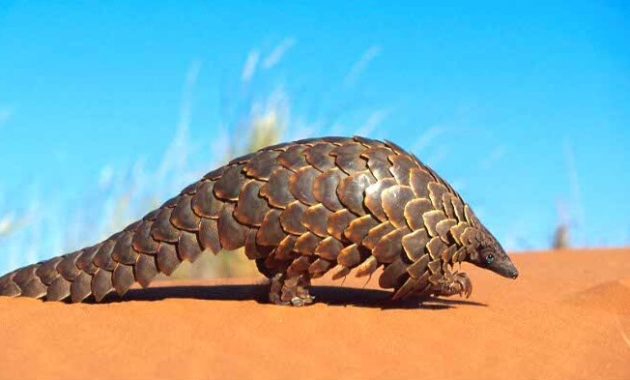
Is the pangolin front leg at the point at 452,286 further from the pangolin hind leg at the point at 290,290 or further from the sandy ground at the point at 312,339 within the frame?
the pangolin hind leg at the point at 290,290

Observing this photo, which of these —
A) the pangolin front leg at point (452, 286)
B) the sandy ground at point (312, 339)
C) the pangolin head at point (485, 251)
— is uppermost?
the pangolin head at point (485, 251)

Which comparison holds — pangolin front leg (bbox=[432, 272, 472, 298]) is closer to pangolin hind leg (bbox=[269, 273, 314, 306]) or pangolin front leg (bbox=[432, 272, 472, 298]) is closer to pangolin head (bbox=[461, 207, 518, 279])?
pangolin head (bbox=[461, 207, 518, 279])

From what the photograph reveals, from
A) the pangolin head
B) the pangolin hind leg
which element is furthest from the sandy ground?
the pangolin head

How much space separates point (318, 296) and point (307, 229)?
112cm

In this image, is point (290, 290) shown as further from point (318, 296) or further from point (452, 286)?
point (452, 286)

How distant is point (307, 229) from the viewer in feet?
17.7

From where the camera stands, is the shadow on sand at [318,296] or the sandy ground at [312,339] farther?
the shadow on sand at [318,296]

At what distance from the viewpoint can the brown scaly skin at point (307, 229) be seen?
5.43 meters

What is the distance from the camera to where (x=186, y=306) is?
5723 mm

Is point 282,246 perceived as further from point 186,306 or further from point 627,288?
point 627,288

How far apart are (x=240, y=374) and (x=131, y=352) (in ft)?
2.33

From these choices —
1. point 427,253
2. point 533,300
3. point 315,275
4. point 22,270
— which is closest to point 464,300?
point 533,300

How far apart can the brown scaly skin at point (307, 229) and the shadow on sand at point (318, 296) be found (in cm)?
22

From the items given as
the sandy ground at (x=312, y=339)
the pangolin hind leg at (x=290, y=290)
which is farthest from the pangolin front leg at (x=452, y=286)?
the pangolin hind leg at (x=290, y=290)
